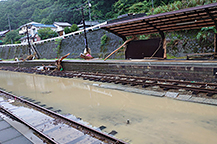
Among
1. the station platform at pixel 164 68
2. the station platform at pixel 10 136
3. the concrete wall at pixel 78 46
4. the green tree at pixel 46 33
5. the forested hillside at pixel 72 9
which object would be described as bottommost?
the station platform at pixel 10 136

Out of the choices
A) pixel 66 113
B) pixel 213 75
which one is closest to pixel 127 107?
pixel 66 113

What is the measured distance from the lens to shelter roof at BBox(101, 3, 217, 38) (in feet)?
29.5

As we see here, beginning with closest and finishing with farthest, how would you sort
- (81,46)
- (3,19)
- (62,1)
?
(81,46) < (62,1) < (3,19)

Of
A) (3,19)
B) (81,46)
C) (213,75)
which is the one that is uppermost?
(3,19)

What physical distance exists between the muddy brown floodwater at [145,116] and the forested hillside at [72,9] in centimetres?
1297

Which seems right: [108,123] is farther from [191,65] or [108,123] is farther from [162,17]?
[162,17]

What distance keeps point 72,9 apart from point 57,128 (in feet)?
174

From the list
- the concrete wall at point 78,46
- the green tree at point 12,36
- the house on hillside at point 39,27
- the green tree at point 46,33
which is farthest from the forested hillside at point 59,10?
the green tree at point 12,36

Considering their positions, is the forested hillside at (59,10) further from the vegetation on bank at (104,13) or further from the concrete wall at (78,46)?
the concrete wall at (78,46)

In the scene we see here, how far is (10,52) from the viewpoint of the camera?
51.3 metres

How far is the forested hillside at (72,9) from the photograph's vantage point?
2212 cm

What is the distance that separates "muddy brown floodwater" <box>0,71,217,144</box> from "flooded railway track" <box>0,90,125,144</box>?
17.8 inches

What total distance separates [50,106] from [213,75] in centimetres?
791

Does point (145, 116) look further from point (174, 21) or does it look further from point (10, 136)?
point (174, 21)
